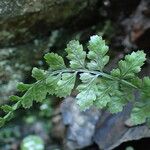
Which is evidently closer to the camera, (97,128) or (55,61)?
(55,61)

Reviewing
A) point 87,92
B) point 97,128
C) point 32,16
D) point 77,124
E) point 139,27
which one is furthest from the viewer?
point 139,27

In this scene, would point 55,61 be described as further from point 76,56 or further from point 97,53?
point 97,53

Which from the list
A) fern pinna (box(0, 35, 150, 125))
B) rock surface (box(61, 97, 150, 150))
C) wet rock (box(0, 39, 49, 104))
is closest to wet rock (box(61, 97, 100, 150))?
rock surface (box(61, 97, 150, 150))

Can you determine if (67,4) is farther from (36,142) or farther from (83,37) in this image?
(36,142)

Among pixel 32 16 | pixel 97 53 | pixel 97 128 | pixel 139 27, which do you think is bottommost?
pixel 97 128

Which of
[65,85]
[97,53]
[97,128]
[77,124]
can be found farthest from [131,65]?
[77,124]

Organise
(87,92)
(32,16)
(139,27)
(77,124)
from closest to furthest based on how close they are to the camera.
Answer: (87,92)
(32,16)
(77,124)
(139,27)

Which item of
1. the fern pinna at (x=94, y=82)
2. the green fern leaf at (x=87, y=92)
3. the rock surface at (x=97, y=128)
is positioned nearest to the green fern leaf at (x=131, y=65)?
the fern pinna at (x=94, y=82)
